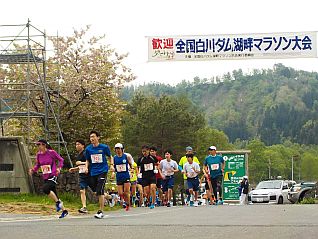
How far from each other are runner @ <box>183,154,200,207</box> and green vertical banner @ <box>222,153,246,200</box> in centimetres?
813

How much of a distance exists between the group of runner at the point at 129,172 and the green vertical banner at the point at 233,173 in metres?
6.23

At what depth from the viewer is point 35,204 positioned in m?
17.7

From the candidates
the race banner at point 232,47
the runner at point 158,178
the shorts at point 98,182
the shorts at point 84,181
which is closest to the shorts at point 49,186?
the shorts at point 84,181

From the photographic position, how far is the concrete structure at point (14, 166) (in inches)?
808

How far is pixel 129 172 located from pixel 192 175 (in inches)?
131

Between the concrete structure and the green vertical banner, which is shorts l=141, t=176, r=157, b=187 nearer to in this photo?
the concrete structure

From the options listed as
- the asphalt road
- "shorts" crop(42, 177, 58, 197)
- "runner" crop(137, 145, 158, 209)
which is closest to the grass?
"shorts" crop(42, 177, 58, 197)

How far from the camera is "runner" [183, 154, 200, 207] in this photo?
21125 mm

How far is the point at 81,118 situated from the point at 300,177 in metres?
135

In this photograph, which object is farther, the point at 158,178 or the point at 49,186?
the point at 158,178

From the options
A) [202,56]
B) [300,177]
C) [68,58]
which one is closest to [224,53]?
[202,56]

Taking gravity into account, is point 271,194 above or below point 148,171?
below

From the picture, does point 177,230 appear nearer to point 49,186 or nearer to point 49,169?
point 49,186

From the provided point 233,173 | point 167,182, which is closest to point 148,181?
point 167,182
